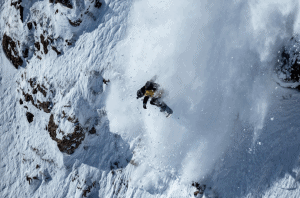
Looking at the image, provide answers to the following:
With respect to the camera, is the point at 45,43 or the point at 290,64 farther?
the point at 45,43

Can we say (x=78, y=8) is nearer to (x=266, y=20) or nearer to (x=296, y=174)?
(x=266, y=20)

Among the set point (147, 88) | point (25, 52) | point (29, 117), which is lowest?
point (29, 117)

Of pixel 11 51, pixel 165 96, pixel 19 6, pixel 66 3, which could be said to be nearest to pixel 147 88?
pixel 165 96

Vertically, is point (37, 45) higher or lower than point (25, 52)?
higher

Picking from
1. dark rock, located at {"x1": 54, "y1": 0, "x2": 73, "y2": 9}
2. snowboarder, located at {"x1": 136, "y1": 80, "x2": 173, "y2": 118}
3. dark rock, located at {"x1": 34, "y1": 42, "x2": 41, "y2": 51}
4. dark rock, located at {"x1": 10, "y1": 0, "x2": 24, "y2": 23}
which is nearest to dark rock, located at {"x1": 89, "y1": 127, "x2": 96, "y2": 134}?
snowboarder, located at {"x1": 136, "y1": 80, "x2": 173, "y2": 118}

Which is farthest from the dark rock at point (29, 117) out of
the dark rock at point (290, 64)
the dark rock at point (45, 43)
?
the dark rock at point (290, 64)

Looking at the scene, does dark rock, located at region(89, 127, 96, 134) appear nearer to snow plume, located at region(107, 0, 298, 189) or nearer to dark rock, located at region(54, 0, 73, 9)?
snow plume, located at region(107, 0, 298, 189)

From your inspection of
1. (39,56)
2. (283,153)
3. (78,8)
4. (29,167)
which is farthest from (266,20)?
(29,167)

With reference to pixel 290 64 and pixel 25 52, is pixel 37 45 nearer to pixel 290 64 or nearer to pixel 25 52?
pixel 25 52
